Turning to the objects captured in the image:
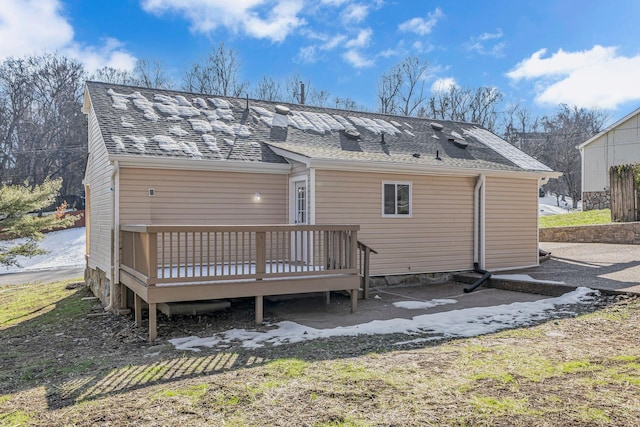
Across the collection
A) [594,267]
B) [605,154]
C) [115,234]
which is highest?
[605,154]

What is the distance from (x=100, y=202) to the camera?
32.6ft

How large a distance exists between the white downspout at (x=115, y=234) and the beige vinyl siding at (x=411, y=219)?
3.66 meters

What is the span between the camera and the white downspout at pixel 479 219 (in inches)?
411

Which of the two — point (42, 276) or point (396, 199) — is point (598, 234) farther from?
point (42, 276)

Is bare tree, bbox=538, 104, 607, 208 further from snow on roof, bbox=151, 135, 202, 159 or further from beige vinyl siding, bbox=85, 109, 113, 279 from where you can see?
beige vinyl siding, bbox=85, 109, 113, 279

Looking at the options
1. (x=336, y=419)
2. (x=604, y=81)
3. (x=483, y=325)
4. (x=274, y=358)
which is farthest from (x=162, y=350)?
(x=604, y=81)

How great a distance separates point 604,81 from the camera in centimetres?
3366

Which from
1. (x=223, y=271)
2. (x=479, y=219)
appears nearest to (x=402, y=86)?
(x=479, y=219)

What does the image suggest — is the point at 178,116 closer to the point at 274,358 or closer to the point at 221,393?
the point at 274,358

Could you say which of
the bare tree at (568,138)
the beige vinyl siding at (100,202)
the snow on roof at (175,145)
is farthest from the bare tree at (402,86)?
the snow on roof at (175,145)

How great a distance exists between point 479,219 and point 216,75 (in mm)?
23609

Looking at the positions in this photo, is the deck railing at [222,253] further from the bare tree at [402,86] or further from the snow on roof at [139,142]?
the bare tree at [402,86]

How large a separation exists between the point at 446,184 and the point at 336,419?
7664mm

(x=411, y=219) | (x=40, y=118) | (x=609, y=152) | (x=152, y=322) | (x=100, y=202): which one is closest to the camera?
(x=152, y=322)
